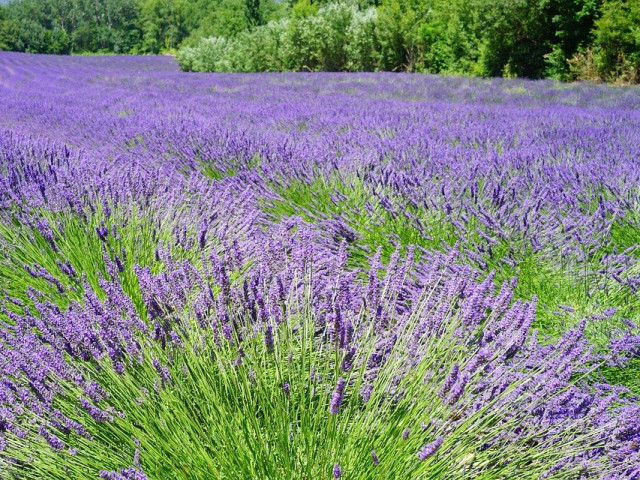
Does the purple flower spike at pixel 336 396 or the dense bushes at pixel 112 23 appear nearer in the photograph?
the purple flower spike at pixel 336 396

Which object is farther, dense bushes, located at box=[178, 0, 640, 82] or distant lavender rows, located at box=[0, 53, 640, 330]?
dense bushes, located at box=[178, 0, 640, 82]

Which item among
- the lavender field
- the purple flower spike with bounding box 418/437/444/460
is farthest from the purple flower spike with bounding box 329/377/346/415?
the purple flower spike with bounding box 418/437/444/460

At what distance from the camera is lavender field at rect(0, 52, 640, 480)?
1307mm

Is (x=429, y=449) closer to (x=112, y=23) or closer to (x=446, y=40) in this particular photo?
(x=446, y=40)

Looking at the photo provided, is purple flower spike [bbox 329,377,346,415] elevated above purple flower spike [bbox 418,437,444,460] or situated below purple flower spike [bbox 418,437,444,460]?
above

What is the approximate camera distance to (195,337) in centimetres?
154

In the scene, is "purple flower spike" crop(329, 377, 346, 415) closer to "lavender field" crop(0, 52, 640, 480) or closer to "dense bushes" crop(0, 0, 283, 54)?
"lavender field" crop(0, 52, 640, 480)

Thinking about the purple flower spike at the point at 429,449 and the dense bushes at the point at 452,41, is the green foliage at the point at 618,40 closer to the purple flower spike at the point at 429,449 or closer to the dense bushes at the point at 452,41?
the dense bushes at the point at 452,41

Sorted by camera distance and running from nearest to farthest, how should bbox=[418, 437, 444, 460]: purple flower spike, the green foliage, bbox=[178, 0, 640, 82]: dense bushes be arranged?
bbox=[418, 437, 444, 460]: purple flower spike, the green foliage, bbox=[178, 0, 640, 82]: dense bushes

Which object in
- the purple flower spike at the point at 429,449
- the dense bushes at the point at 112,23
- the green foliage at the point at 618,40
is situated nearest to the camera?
the purple flower spike at the point at 429,449

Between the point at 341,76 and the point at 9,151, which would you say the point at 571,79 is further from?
the point at 9,151

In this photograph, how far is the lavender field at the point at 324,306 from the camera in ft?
4.29

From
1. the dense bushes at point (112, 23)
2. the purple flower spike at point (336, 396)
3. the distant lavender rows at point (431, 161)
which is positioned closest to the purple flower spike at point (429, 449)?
the purple flower spike at point (336, 396)

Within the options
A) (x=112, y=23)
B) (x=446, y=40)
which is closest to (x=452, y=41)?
(x=446, y=40)
